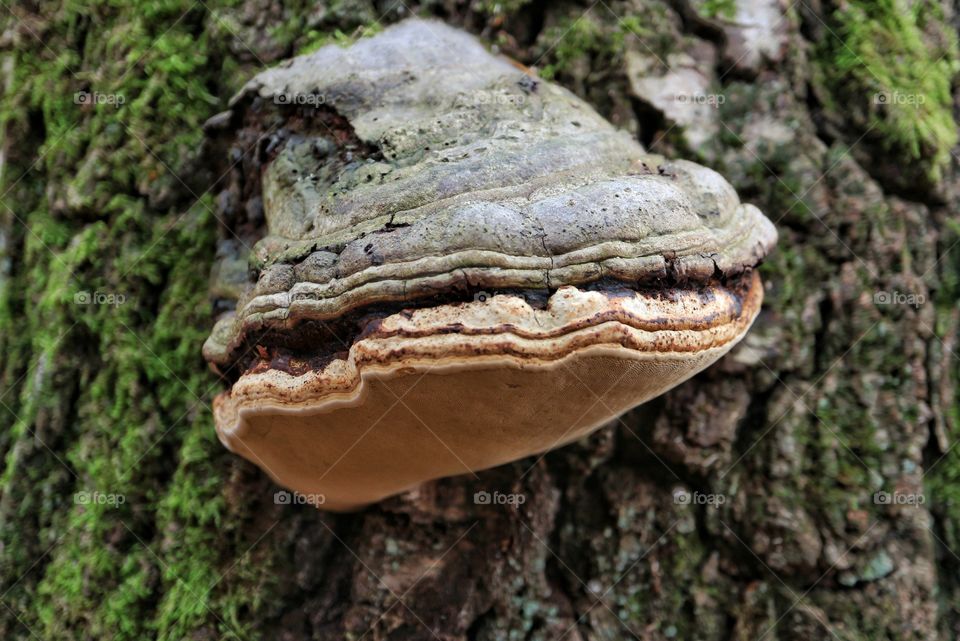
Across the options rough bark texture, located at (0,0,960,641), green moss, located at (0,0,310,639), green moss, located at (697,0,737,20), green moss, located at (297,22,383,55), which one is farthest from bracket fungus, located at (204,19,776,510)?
green moss, located at (697,0,737,20)

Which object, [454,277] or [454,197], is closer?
[454,277]

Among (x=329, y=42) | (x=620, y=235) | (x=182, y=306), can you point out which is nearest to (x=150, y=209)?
(x=182, y=306)

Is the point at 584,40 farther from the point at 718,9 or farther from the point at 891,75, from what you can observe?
the point at 891,75

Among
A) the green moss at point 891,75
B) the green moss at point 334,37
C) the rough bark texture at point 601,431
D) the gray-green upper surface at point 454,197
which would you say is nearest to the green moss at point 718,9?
the rough bark texture at point 601,431

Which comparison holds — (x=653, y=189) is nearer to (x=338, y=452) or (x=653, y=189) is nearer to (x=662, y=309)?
(x=662, y=309)

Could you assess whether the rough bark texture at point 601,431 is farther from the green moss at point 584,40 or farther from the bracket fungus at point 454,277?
the bracket fungus at point 454,277

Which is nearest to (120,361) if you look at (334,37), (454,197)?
(334,37)

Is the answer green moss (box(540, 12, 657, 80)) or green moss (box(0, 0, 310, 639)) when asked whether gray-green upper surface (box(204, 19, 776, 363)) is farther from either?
green moss (box(0, 0, 310, 639))
